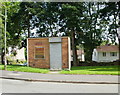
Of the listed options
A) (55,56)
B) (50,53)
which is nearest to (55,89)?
(55,56)

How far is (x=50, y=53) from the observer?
21.2 m

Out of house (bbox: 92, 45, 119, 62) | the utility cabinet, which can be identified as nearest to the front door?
the utility cabinet

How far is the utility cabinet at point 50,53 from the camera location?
67.8 feet

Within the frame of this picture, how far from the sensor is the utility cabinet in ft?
67.8

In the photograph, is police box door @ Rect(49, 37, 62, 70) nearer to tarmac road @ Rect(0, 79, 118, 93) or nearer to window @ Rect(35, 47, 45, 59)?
window @ Rect(35, 47, 45, 59)

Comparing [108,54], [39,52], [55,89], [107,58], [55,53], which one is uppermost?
[39,52]

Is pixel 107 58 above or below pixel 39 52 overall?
below

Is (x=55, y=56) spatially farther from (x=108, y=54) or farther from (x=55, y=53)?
A: (x=108, y=54)

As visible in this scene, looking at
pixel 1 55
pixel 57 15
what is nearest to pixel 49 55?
pixel 57 15

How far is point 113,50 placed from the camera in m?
47.5

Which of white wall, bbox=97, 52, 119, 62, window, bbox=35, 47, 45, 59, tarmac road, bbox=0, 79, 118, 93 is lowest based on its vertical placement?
tarmac road, bbox=0, 79, 118, 93

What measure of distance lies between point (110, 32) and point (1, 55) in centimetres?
2347

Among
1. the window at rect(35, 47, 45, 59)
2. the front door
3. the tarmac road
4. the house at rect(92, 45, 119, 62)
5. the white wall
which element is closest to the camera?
the tarmac road

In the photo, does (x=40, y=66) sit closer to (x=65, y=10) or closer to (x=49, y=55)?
A: (x=49, y=55)
